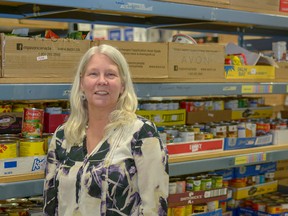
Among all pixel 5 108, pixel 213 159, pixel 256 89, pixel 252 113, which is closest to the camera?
pixel 5 108

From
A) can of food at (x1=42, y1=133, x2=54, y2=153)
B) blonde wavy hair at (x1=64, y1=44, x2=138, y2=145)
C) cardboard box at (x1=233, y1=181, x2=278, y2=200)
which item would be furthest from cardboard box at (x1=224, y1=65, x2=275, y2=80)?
can of food at (x1=42, y1=133, x2=54, y2=153)

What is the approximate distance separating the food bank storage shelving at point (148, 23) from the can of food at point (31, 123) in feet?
0.30

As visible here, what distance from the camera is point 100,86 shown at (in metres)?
2.04

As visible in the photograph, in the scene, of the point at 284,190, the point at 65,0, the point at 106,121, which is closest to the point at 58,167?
the point at 106,121

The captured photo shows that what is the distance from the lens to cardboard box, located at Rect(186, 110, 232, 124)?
3.29 meters

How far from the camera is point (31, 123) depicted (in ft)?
7.48

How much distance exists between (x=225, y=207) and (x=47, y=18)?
1744mm

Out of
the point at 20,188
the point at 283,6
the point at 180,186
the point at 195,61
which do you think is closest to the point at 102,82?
the point at 20,188

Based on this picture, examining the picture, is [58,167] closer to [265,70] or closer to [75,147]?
[75,147]

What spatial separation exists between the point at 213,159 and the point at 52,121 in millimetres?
1024

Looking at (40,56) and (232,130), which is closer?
(40,56)

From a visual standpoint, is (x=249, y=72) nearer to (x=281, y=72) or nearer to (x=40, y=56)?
(x=281, y=72)

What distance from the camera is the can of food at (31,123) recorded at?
2.27 meters

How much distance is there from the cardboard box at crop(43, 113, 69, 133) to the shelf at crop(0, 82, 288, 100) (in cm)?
20
